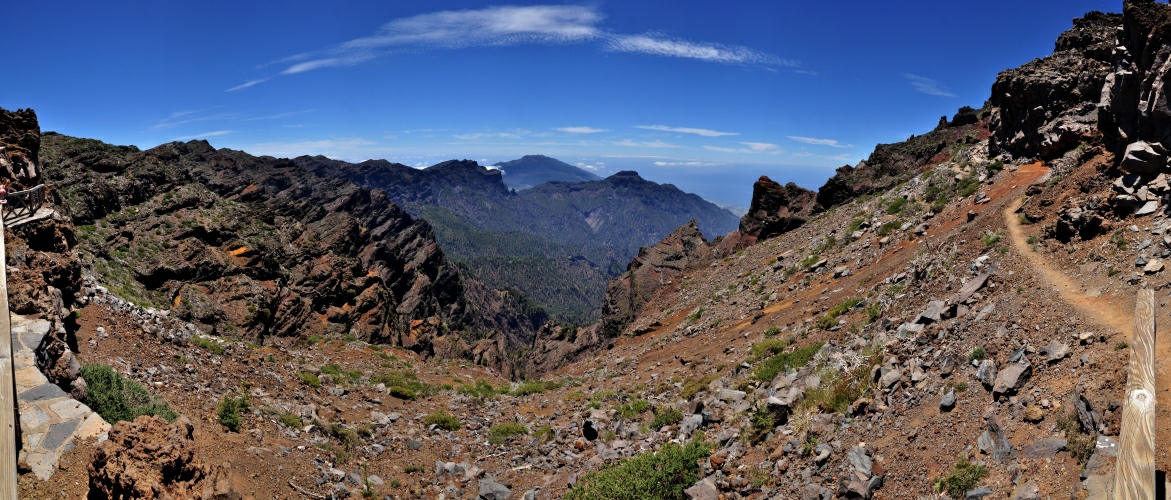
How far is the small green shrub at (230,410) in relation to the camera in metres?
13.2

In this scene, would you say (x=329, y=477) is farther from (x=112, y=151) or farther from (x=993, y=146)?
(x=112, y=151)

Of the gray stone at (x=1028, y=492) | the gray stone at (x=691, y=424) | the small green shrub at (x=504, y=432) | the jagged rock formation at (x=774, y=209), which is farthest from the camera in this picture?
the jagged rock formation at (x=774, y=209)

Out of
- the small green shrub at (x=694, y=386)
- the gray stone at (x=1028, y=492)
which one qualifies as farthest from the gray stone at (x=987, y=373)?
the small green shrub at (x=694, y=386)

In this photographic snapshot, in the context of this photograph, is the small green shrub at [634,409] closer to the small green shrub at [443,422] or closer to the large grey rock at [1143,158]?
the small green shrub at [443,422]

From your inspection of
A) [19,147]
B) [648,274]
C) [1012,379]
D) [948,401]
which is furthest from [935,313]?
[648,274]

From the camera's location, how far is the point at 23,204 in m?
12.7

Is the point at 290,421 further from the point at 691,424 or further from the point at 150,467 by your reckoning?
the point at 691,424

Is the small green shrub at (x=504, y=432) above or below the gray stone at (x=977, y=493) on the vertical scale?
below

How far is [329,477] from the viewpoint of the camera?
42.4 ft

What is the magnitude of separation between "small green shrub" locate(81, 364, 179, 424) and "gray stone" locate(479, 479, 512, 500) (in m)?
6.89

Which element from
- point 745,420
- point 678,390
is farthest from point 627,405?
point 745,420

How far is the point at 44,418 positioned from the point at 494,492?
Answer: 8770mm

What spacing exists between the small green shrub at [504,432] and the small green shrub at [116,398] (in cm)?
902

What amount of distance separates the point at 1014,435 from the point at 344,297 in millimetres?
39895
